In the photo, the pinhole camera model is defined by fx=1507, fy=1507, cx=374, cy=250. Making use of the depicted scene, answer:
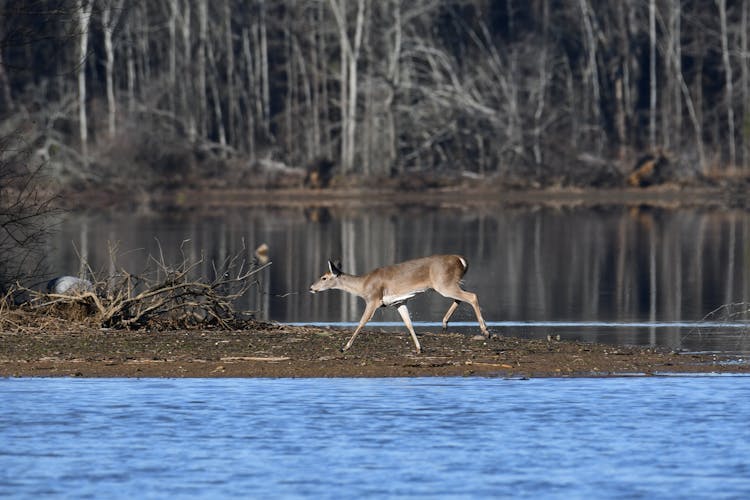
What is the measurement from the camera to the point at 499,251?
3825cm

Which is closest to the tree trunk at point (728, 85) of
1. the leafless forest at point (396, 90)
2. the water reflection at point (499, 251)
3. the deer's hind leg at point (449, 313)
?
the leafless forest at point (396, 90)

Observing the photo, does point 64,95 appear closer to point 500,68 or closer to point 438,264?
point 500,68

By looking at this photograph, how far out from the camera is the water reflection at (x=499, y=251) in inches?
998

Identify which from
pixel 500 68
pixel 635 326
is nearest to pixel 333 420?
pixel 635 326

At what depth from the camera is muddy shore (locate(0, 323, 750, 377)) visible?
661 inches

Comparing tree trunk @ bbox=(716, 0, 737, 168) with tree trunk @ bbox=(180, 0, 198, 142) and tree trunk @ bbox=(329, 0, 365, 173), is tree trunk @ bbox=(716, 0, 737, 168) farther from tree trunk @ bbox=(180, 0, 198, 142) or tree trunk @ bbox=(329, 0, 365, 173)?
tree trunk @ bbox=(180, 0, 198, 142)

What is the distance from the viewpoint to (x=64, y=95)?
75000mm

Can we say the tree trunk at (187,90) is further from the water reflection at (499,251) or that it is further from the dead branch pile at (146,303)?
the dead branch pile at (146,303)

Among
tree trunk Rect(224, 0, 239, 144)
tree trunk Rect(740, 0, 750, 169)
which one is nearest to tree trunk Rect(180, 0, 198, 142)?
tree trunk Rect(224, 0, 239, 144)

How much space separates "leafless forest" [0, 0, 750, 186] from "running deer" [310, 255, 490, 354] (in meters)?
47.3

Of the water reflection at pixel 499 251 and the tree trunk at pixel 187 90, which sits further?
the tree trunk at pixel 187 90

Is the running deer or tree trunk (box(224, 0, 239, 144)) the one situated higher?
tree trunk (box(224, 0, 239, 144))

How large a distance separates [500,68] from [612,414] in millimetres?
59127

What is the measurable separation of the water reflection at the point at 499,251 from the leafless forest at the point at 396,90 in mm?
7864
